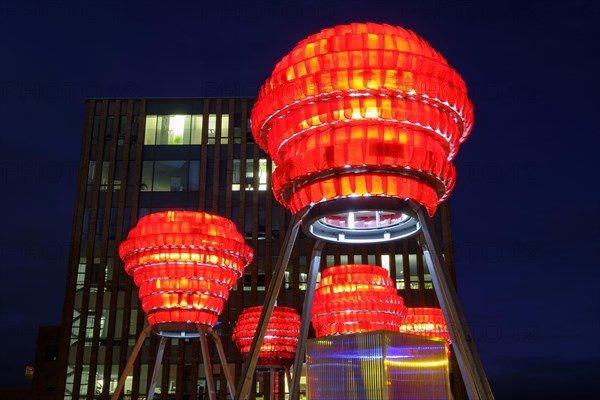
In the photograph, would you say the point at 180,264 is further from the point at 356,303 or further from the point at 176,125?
the point at 176,125

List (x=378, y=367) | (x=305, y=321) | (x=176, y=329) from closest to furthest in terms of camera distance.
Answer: (x=378, y=367) → (x=305, y=321) → (x=176, y=329)

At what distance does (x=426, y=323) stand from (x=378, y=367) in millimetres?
18522

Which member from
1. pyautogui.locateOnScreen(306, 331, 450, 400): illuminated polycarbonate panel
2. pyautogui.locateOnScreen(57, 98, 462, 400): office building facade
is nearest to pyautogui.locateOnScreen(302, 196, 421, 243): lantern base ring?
pyautogui.locateOnScreen(306, 331, 450, 400): illuminated polycarbonate panel

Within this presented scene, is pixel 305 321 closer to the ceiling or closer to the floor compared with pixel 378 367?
closer to the ceiling

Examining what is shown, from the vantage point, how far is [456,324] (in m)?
10.8

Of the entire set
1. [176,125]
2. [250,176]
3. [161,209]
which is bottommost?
[161,209]

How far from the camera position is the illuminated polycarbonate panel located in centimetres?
1254

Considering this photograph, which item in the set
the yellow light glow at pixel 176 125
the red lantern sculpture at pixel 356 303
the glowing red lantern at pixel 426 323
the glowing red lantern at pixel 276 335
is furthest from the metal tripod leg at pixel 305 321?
the yellow light glow at pixel 176 125

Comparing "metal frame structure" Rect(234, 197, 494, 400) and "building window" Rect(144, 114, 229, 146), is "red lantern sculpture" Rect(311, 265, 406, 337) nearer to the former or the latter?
"metal frame structure" Rect(234, 197, 494, 400)

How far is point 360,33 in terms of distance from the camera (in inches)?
472

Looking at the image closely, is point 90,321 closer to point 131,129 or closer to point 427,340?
point 131,129

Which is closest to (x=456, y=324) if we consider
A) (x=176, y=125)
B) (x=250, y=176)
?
(x=250, y=176)

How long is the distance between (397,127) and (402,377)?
492 centimetres

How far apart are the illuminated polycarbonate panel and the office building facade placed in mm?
32957
